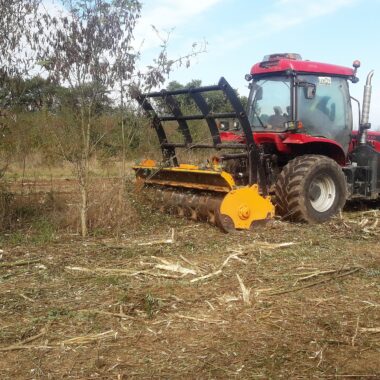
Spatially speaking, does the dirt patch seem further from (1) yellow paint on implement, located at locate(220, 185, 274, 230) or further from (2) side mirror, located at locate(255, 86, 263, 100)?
(2) side mirror, located at locate(255, 86, 263, 100)

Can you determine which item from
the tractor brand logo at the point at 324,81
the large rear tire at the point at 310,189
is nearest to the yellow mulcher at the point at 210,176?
the large rear tire at the point at 310,189

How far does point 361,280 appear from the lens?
5.56m

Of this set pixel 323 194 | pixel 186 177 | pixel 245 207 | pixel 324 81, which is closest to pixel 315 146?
pixel 323 194

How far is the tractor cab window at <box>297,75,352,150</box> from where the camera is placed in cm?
870

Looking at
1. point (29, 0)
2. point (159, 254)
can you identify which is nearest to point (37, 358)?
point (159, 254)

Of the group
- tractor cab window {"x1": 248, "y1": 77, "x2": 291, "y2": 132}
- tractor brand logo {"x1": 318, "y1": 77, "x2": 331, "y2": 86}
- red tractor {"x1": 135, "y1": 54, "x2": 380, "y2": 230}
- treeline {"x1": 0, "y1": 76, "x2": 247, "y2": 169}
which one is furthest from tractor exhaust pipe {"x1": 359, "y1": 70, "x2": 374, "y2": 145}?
treeline {"x1": 0, "y1": 76, "x2": 247, "y2": 169}

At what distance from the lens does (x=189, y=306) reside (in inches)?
187

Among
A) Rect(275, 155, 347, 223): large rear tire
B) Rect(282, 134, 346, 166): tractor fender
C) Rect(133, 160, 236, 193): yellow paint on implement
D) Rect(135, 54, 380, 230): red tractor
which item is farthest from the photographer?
Rect(282, 134, 346, 166): tractor fender

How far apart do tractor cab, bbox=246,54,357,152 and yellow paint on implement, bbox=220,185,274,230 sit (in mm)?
1254

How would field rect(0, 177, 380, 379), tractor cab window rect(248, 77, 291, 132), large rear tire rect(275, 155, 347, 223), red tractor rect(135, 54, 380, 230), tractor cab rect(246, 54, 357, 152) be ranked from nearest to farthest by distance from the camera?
field rect(0, 177, 380, 379) → red tractor rect(135, 54, 380, 230) → large rear tire rect(275, 155, 347, 223) → tractor cab rect(246, 54, 357, 152) → tractor cab window rect(248, 77, 291, 132)

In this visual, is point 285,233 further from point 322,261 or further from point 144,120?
point 144,120

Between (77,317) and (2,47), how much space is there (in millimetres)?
4272

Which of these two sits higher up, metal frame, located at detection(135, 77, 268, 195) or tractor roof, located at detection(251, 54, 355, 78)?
tractor roof, located at detection(251, 54, 355, 78)

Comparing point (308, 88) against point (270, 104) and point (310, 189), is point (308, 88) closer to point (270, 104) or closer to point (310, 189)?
point (270, 104)
